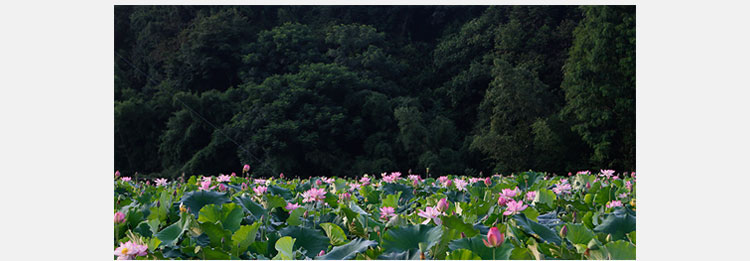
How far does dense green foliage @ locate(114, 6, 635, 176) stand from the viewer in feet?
32.5

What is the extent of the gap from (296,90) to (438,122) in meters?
2.66

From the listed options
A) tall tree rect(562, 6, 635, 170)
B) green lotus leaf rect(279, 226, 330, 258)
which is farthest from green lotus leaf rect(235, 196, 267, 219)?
tall tree rect(562, 6, 635, 170)

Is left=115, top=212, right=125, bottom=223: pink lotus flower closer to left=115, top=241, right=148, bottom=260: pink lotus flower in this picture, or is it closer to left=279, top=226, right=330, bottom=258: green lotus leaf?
left=115, top=241, right=148, bottom=260: pink lotus flower

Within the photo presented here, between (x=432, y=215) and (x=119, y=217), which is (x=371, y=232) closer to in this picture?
(x=432, y=215)

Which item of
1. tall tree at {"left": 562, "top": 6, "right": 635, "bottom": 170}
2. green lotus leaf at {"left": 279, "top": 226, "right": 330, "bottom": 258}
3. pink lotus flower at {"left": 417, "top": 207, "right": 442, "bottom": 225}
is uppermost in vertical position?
tall tree at {"left": 562, "top": 6, "right": 635, "bottom": 170}

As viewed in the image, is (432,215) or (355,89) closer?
(432,215)

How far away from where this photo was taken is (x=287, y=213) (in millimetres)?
1486

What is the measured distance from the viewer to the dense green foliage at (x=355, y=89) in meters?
9.91

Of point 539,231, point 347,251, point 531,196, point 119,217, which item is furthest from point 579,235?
point 119,217

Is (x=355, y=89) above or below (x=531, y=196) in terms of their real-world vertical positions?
above

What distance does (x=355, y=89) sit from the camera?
10.9 meters

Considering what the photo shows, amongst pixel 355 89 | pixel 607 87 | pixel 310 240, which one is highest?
pixel 355 89
